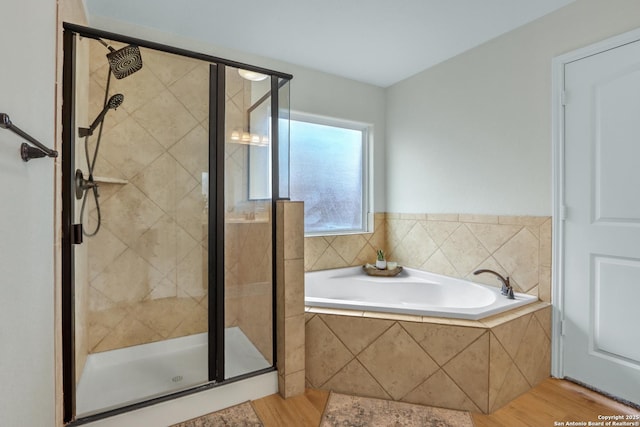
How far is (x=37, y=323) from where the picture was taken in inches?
37.4

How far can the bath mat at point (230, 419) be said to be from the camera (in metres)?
1.56

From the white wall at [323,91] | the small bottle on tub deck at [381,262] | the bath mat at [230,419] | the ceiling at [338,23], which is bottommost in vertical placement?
the bath mat at [230,419]

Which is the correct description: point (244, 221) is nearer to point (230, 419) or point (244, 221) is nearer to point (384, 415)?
point (230, 419)

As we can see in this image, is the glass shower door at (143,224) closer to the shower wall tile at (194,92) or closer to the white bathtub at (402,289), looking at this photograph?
the shower wall tile at (194,92)

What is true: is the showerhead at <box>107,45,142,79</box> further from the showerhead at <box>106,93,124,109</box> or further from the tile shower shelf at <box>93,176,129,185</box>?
the tile shower shelf at <box>93,176,129,185</box>

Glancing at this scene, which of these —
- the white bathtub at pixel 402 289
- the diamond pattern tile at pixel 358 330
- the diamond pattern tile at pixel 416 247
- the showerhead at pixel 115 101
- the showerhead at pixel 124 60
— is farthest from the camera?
the diamond pattern tile at pixel 416 247

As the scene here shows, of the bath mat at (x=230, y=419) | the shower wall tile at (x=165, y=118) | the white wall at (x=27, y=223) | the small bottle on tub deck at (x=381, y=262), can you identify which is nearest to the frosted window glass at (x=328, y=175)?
the small bottle on tub deck at (x=381, y=262)

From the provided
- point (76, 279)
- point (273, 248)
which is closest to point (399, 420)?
point (273, 248)

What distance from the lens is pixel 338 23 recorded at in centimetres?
216

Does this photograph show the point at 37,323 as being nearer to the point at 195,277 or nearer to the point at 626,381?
the point at 195,277

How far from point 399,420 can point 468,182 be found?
182 centimetres

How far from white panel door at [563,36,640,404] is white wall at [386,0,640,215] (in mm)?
165

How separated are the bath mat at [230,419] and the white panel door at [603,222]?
1.96 m

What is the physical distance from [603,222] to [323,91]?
2.30 m
